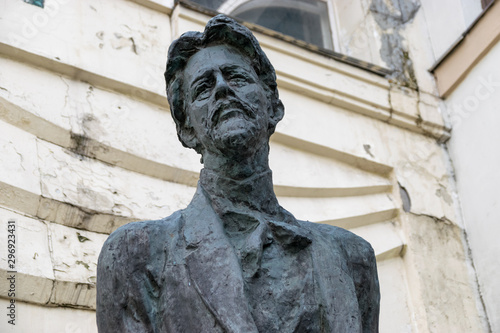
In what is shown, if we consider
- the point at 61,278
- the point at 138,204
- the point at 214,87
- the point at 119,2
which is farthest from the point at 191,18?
the point at 214,87

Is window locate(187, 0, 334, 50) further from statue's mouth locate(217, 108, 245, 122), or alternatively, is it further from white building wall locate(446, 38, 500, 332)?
statue's mouth locate(217, 108, 245, 122)

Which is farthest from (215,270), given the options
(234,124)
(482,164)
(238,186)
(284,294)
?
(482,164)

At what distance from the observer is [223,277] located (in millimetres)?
2539

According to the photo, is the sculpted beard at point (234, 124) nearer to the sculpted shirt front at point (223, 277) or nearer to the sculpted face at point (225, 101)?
the sculpted face at point (225, 101)

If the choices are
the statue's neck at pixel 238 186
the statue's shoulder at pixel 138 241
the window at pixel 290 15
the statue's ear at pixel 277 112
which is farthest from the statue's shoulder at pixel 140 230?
the window at pixel 290 15

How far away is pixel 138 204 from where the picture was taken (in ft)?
16.3

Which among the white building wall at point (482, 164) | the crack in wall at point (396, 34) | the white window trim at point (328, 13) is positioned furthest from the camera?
the white window trim at point (328, 13)

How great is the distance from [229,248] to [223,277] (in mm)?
97

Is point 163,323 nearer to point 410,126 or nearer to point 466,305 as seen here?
point 466,305

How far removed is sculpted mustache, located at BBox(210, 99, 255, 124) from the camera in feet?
9.07

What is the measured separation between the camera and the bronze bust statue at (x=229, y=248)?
2.53m

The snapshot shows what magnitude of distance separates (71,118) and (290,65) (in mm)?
1647

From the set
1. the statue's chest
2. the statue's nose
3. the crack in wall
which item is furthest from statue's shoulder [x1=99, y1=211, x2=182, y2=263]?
the crack in wall

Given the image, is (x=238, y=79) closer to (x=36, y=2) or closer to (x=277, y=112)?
(x=277, y=112)
